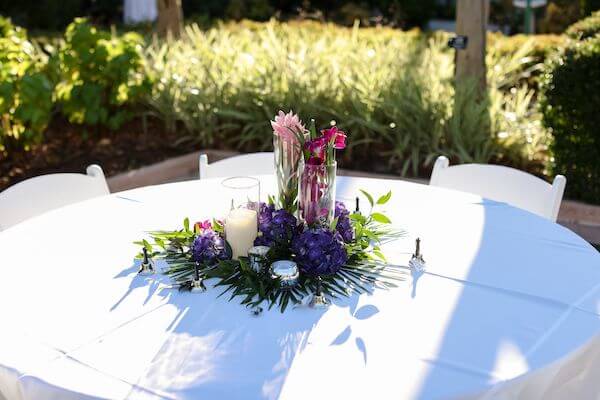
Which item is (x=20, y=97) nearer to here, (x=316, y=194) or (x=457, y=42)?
(x=457, y=42)

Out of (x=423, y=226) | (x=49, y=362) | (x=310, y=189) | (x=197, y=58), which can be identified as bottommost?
(x=49, y=362)

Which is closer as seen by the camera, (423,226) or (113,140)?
(423,226)

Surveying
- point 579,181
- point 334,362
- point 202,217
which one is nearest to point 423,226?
point 202,217

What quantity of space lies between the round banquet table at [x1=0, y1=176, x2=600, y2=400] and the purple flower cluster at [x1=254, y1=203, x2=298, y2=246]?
0.52ft

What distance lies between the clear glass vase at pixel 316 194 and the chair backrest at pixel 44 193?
1088mm

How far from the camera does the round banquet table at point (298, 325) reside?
1.43m

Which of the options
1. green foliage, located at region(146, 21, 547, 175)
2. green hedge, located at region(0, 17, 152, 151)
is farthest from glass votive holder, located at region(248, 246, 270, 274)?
green hedge, located at region(0, 17, 152, 151)

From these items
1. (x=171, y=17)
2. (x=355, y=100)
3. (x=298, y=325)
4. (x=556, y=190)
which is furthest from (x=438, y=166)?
(x=171, y=17)

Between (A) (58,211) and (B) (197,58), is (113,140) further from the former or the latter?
(A) (58,211)

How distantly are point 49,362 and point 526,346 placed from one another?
964 millimetres

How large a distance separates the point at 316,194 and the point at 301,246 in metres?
0.17

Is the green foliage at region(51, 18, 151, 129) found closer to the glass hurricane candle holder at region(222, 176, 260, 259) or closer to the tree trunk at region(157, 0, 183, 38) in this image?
the tree trunk at region(157, 0, 183, 38)

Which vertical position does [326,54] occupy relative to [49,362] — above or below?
above

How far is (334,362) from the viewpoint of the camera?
147cm
